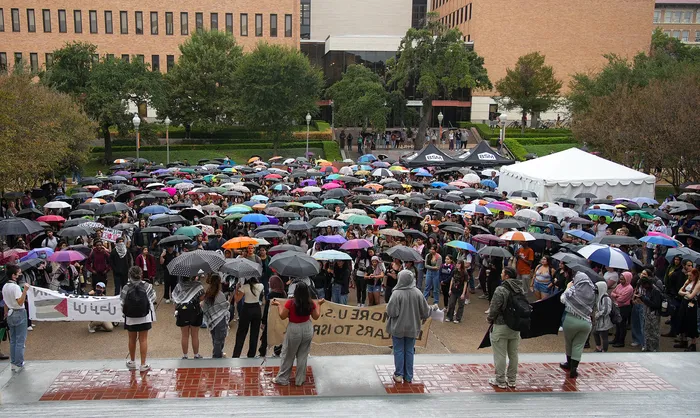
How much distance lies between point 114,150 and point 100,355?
38.6 meters

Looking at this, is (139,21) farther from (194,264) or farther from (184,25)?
(194,264)

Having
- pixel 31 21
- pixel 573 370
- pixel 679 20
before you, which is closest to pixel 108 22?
pixel 31 21

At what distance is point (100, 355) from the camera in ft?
34.4

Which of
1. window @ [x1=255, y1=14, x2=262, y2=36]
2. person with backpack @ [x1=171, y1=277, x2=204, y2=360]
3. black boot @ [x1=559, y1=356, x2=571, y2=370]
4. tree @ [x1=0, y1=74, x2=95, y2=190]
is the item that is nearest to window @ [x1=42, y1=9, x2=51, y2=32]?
window @ [x1=255, y1=14, x2=262, y2=36]

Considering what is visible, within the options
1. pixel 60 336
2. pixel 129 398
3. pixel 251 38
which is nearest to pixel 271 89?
pixel 251 38

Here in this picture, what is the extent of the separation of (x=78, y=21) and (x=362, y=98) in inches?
1147

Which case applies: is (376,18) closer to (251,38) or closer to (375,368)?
(251,38)

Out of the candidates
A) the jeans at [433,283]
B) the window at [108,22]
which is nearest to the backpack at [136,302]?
the jeans at [433,283]

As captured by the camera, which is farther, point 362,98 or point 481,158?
point 362,98

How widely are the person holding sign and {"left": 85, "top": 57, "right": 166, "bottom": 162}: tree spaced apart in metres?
35.7

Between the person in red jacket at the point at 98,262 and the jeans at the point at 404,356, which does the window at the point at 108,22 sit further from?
the jeans at the point at 404,356

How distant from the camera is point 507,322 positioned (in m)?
8.33

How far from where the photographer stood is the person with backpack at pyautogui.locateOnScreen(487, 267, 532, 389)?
8258mm

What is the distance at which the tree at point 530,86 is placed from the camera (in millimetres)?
56406
